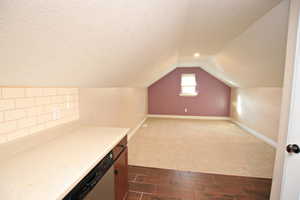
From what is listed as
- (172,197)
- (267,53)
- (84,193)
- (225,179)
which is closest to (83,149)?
(84,193)

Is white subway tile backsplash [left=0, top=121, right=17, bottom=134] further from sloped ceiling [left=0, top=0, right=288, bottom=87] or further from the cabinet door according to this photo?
the cabinet door

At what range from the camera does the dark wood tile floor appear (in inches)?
66.6

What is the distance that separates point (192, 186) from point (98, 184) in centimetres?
147

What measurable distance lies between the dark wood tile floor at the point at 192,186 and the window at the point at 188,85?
13.5 feet

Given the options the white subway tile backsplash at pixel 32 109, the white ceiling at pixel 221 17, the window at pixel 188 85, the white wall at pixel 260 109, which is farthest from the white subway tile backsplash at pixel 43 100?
the window at pixel 188 85

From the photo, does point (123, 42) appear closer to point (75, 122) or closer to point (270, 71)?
point (75, 122)

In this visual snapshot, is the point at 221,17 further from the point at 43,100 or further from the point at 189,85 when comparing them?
the point at 189,85

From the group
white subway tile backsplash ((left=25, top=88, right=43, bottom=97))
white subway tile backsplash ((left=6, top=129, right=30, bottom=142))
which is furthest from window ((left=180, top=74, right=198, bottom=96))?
white subway tile backsplash ((left=6, top=129, right=30, bottom=142))

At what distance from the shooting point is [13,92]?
1006mm

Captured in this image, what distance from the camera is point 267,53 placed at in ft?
6.37

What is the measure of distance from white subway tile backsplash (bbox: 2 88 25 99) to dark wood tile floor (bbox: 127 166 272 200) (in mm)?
1624

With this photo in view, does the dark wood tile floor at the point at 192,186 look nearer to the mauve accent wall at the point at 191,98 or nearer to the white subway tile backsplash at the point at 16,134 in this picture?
the white subway tile backsplash at the point at 16,134

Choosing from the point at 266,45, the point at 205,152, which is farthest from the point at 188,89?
the point at 266,45

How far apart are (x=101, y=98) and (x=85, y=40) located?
4.43 feet
